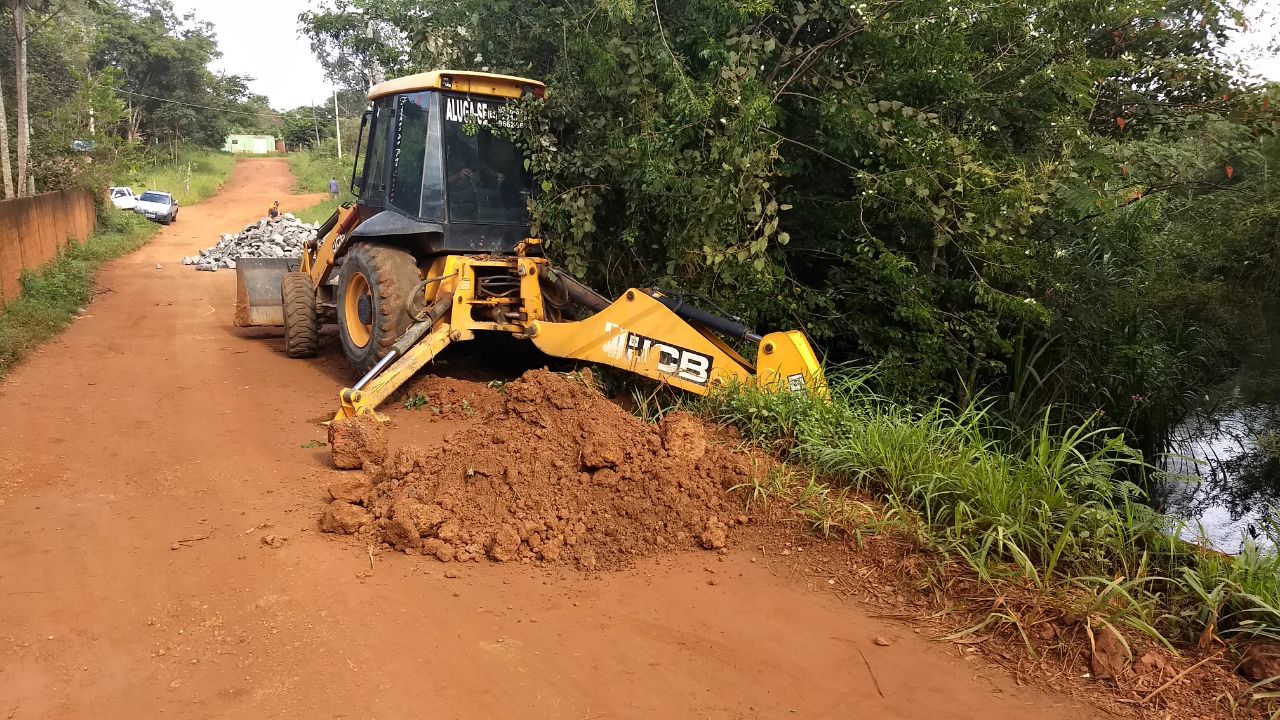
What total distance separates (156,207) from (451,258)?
2350 cm

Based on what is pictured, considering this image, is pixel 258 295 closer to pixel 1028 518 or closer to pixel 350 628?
pixel 350 628

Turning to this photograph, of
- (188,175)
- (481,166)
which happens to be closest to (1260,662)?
(481,166)

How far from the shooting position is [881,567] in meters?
3.96

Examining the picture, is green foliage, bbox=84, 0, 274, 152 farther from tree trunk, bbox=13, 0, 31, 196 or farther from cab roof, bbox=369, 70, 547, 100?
cab roof, bbox=369, 70, 547, 100

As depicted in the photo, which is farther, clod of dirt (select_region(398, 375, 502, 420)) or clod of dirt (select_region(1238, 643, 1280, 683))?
clod of dirt (select_region(398, 375, 502, 420))

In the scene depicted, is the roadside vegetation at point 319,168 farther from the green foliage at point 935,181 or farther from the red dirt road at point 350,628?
the red dirt road at point 350,628

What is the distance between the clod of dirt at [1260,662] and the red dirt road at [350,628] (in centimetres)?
69

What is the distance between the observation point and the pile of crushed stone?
4.21 meters

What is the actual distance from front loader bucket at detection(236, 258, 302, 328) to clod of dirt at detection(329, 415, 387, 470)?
455 cm

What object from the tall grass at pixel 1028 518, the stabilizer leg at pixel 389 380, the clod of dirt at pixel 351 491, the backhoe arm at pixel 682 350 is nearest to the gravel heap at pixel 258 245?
the stabilizer leg at pixel 389 380

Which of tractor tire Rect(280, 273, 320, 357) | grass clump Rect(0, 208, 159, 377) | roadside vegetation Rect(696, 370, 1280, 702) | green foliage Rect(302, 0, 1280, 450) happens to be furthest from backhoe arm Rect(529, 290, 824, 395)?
grass clump Rect(0, 208, 159, 377)

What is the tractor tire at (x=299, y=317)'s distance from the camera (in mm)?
8758

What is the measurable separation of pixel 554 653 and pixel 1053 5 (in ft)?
20.1

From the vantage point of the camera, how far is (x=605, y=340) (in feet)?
19.8
